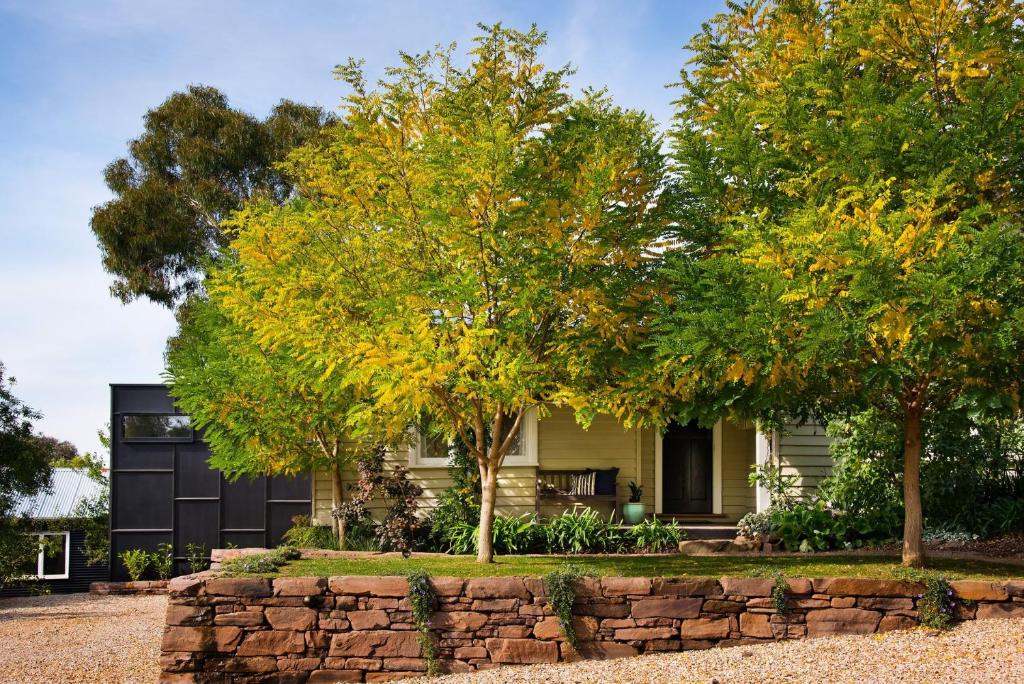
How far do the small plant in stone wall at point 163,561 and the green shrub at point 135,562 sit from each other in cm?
12

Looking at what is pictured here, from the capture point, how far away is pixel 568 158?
31.9 ft

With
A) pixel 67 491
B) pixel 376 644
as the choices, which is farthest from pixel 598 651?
pixel 67 491

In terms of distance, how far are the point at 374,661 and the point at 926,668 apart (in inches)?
175

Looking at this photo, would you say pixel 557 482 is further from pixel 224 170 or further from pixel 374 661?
pixel 224 170

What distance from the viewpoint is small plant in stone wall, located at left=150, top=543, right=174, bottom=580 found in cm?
1669

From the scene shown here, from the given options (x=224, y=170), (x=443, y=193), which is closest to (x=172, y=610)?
(x=443, y=193)

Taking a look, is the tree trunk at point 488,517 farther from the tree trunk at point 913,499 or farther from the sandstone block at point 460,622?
the tree trunk at point 913,499

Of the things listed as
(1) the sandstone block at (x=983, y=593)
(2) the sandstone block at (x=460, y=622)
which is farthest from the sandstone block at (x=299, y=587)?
(1) the sandstone block at (x=983, y=593)

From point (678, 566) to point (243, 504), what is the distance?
884cm

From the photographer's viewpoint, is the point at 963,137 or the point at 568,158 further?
the point at 568,158

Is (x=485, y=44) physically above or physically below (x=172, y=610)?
above

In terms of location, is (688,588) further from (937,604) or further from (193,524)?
(193,524)

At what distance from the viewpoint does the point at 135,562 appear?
1659cm

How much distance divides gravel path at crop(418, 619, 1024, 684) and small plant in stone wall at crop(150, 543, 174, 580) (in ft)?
32.3
